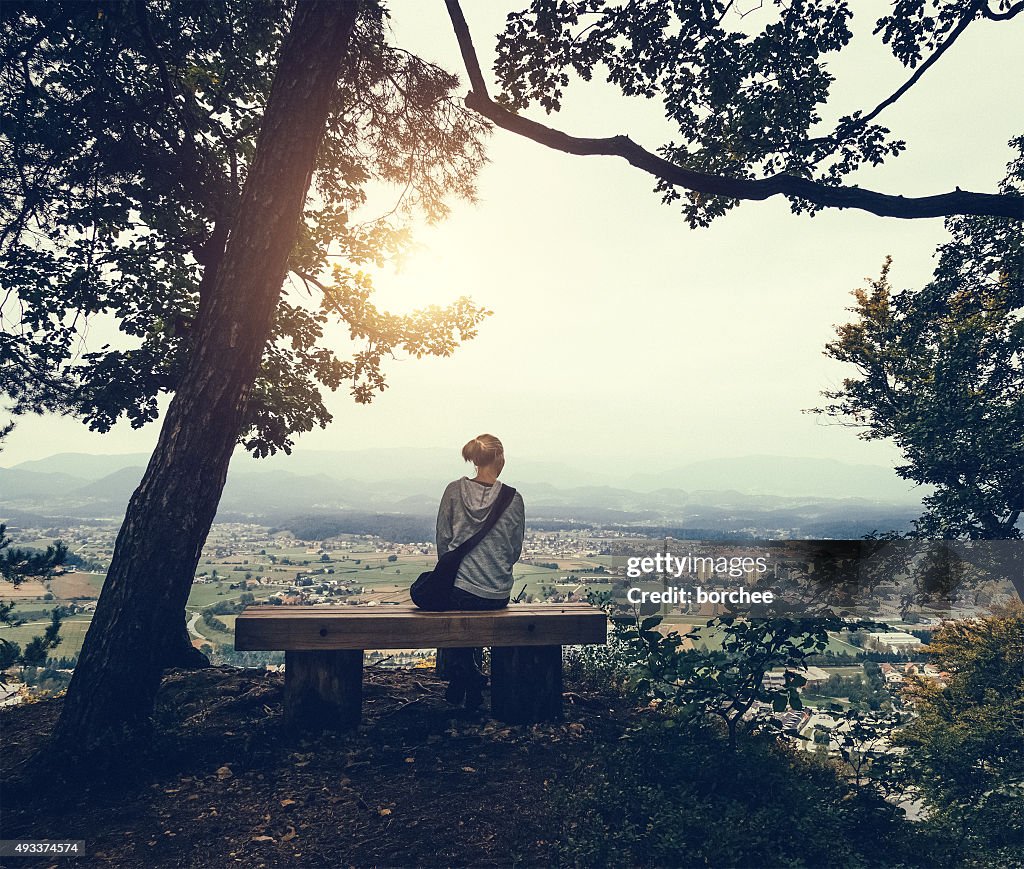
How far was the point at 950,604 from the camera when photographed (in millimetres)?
15906

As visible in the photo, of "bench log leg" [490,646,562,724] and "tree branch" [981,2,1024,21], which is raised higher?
"tree branch" [981,2,1024,21]

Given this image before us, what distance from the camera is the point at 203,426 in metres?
4.79

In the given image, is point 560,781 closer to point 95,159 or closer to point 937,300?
point 95,159

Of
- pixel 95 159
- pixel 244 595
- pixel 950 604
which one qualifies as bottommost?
pixel 244 595

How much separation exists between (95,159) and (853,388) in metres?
16.3

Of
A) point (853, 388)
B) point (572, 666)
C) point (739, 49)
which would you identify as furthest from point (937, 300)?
point (572, 666)

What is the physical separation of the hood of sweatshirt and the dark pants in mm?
592

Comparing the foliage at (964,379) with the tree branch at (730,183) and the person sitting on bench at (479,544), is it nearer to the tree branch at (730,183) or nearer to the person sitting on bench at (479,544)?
the tree branch at (730,183)

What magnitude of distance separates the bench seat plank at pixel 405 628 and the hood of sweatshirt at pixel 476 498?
0.74 m

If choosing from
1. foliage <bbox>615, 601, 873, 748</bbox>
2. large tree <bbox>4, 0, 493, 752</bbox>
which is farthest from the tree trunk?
foliage <bbox>615, 601, 873, 748</bbox>

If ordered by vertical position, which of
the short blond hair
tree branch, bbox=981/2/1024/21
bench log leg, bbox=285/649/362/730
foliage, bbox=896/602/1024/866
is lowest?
foliage, bbox=896/602/1024/866

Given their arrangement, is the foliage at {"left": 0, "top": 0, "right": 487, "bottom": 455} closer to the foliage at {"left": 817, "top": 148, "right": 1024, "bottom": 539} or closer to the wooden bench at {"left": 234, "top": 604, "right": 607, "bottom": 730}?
the wooden bench at {"left": 234, "top": 604, "right": 607, "bottom": 730}

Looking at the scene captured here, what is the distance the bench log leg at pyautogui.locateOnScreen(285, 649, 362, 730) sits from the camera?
15.6ft

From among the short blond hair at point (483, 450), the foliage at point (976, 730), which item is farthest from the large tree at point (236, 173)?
the foliage at point (976, 730)
